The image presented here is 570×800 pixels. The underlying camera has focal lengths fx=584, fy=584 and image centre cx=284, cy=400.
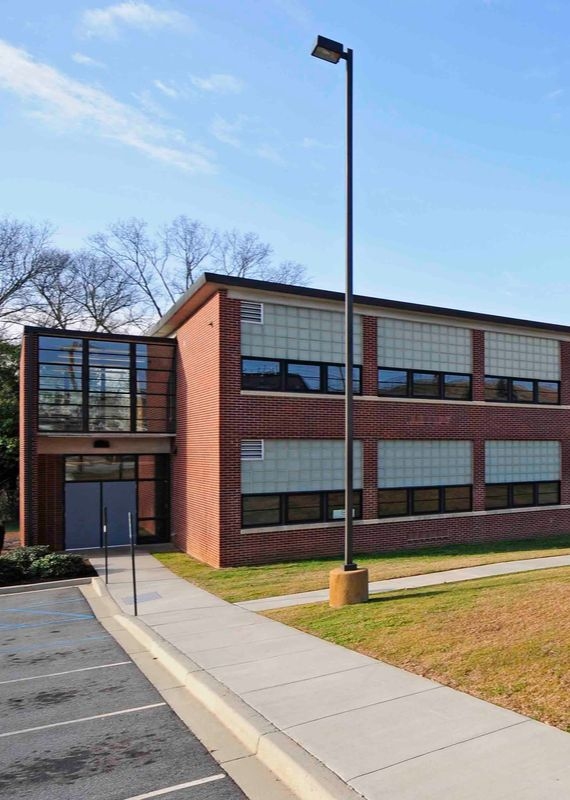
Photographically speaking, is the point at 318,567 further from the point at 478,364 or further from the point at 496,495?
the point at 478,364

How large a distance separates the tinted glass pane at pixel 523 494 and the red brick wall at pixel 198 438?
1183 cm

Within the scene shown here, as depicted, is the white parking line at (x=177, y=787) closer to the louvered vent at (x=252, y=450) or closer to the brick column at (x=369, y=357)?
the louvered vent at (x=252, y=450)

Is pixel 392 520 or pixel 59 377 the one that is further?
pixel 59 377

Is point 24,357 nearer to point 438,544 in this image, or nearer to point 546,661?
point 438,544

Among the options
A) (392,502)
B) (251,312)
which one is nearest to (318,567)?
(392,502)

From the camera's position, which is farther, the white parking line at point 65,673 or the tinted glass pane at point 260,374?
the tinted glass pane at point 260,374

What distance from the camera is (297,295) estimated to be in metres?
17.6

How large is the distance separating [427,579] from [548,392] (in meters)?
12.9

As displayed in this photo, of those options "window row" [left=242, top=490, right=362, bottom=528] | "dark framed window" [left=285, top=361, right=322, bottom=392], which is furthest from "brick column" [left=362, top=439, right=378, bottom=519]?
"dark framed window" [left=285, top=361, right=322, bottom=392]

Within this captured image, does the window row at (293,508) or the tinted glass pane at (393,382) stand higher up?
the tinted glass pane at (393,382)

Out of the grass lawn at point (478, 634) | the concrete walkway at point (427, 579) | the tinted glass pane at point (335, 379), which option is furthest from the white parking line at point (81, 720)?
the tinted glass pane at point (335, 379)

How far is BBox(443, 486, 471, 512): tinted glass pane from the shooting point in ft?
66.9

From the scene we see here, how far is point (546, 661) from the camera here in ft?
21.6

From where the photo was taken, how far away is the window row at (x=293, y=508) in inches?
669
